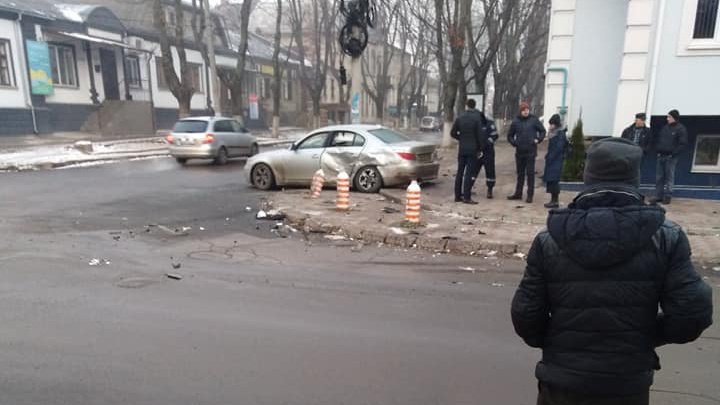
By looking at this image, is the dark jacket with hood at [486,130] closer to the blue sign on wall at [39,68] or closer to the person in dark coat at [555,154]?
the person in dark coat at [555,154]

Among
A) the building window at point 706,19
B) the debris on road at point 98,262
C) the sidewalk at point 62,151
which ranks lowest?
the debris on road at point 98,262

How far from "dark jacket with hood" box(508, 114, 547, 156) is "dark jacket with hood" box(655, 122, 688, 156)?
2028mm

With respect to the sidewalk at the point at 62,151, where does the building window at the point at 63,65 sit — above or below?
above

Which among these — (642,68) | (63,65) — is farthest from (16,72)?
(642,68)

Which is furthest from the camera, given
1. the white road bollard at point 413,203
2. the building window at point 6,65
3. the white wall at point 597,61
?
the building window at point 6,65

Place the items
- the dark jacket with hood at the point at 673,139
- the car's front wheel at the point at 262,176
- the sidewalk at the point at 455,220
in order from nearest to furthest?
the sidewalk at the point at 455,220 < the dark jacket with hood at the point at 673,139 < the car's front wheel at the point at 262,176

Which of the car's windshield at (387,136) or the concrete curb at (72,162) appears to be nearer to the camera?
the car's windshield at (387,136)

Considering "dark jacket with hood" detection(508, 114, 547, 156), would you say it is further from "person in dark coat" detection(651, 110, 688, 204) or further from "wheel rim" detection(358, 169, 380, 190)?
"wheel rim" detection(358, 169, 380, 190)

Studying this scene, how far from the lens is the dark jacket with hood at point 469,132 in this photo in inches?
368

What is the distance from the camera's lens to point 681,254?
6.01 ft

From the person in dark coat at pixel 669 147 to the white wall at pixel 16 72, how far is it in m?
25.4

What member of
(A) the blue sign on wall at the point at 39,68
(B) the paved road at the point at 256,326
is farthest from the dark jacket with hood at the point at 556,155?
(A) the blue sign on wall at the point at 39,68

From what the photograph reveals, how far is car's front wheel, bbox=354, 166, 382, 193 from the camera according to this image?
11.3 metres

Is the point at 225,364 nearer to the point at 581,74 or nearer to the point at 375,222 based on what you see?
the point at 375,222
